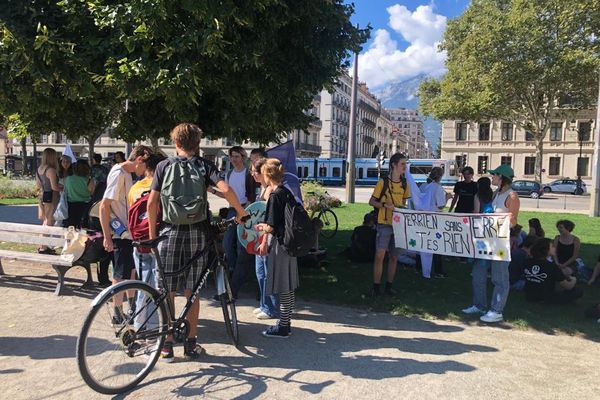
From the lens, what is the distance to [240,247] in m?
5.95

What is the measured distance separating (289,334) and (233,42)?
3376mm

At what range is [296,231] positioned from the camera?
4.66 metres

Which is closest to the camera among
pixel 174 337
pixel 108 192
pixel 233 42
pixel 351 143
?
pixel 174 337

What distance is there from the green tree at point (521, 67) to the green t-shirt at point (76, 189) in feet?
101

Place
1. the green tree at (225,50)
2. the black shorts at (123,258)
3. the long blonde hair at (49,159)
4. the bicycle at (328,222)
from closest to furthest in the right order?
the black shorts at (123,258)
the green tree at (225,50)
the long blonde hair at (49,159)
the bicycle at (328,222)

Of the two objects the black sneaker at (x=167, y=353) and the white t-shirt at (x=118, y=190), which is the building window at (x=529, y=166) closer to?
the white t-shirt at (x=118, y=190)

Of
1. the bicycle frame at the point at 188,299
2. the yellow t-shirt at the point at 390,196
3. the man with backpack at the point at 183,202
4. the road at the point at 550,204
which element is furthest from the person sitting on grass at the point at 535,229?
the road at the point at 550,204

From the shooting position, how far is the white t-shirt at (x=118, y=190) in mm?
4730

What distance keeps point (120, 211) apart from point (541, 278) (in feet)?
16.4

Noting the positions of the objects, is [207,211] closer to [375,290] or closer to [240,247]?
[240,247]

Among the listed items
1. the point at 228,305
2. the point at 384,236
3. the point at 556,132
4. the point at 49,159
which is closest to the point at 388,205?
the point at 384,236

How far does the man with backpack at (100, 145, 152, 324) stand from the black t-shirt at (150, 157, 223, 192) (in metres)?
0.62

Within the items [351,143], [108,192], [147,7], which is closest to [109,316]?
Answer: [108,192]

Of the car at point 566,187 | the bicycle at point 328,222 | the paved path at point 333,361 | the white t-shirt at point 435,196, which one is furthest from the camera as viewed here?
the car at point 566,187
